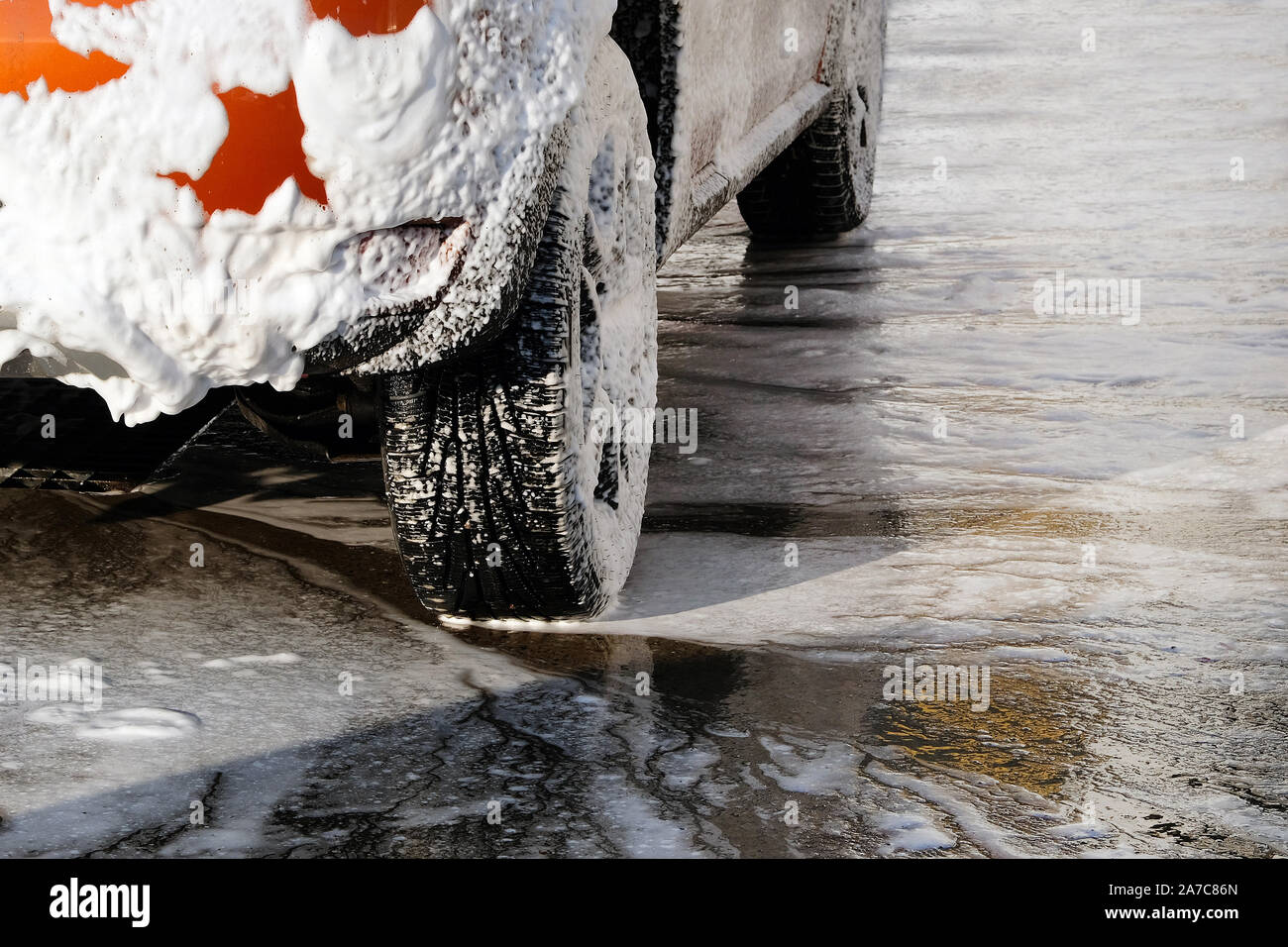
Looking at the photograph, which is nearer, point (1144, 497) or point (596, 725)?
point (596, 725)

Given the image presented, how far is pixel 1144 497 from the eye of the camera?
2.96 meters

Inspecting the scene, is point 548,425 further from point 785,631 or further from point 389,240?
point 785,631

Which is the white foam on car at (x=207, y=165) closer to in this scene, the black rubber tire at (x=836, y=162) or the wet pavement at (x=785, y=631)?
the wet pavement at (x=785, y=631)

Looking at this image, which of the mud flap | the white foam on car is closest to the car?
the white foam on car

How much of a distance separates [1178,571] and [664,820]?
1.20 m

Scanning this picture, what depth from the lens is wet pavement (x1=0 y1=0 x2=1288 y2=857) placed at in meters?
1.89

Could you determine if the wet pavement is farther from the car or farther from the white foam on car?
the white foam on car

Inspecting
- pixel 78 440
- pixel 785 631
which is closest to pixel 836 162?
pixel 78 440

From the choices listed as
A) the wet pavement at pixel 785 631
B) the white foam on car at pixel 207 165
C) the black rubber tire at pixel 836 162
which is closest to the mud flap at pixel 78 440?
the wet pavement at pixel 785 631

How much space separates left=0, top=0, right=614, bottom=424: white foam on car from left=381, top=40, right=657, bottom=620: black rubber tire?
0.85 ft

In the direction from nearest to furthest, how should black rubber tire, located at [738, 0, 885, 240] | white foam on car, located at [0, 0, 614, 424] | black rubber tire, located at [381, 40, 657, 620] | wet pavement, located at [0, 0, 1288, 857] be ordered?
white foam on car, located at [0, 0, 614, 424] < wet pavement, located at [0, 0, 1288, 857] < black rubber tire, located at [381, 40, 657, 620] < black rubber tire, located at [738, 0, 885, 240]

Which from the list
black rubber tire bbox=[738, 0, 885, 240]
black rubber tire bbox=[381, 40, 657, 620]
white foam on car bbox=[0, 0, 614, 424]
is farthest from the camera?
black rubber tire bbox=[738, 0, 885, 240]
